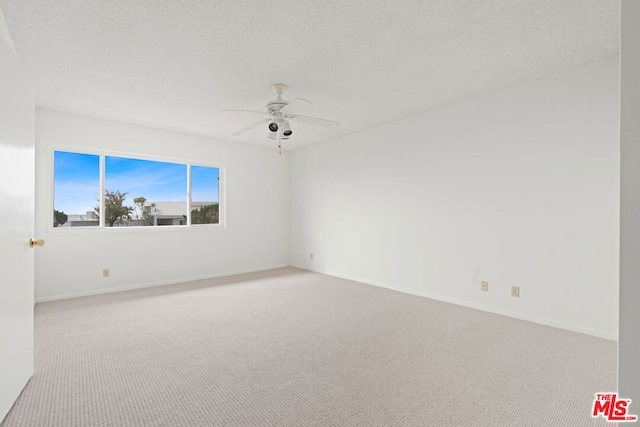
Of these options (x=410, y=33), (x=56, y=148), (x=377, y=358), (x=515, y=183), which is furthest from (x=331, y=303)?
(x=56, y=148)

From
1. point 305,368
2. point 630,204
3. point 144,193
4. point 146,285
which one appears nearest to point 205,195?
point 144,193

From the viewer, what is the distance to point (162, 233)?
4.89m

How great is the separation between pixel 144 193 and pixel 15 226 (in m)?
3.23

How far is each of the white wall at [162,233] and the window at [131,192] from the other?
0.20 metres

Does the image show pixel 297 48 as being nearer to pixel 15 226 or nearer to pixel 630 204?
pixel 15 226

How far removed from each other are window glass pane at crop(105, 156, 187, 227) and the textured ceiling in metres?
1.09

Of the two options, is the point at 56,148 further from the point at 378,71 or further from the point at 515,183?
the point at 515,183

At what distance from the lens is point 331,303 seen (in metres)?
3.85

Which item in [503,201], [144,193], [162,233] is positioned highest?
[144,193]

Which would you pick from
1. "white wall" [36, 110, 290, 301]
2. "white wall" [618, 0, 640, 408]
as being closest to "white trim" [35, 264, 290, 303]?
"white wall" [36, 110, 290, 301]

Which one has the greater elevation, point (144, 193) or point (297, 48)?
point (297, 48)

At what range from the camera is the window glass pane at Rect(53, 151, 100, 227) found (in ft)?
13.5

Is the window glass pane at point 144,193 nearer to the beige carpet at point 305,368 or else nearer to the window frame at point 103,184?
the window frame at point 103,184

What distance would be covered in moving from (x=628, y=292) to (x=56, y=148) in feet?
17.1
